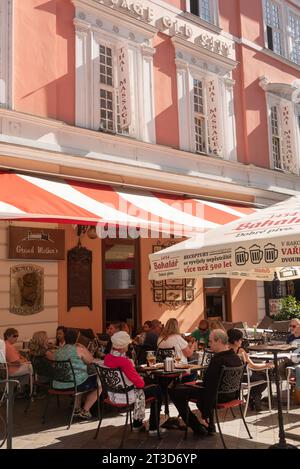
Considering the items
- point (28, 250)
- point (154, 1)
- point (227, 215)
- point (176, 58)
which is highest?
point (154, 1)

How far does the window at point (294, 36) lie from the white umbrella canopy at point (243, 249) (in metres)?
11.0

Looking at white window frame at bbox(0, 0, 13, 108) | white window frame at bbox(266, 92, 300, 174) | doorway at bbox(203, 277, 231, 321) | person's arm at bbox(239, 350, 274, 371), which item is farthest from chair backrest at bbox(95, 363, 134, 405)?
white window frame at bbox(266, 92, 300, 174)

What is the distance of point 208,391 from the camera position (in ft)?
19.1

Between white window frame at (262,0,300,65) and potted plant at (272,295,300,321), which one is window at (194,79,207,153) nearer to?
white window frame at (262,0,300,65)

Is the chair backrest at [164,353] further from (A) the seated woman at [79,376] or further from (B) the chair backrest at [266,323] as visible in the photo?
(B) the chair backrest at [266,323]

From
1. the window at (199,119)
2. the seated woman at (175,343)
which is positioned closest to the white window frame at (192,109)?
the window at (199,119)

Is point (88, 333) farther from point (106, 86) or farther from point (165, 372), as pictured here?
point (106, 86)

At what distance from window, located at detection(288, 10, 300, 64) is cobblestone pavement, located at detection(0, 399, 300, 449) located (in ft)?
41.1
